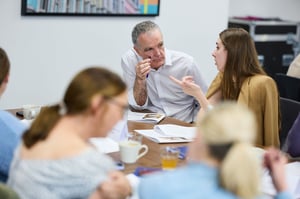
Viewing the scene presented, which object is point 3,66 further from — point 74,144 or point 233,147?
point 233,147

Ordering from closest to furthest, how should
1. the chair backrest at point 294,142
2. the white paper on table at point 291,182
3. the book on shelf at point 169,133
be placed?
the white paper on table at point 291,182, the chair backrest at point 294,142, the book on shelf at point 169,133

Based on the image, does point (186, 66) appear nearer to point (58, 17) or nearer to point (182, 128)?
point (182, 128)

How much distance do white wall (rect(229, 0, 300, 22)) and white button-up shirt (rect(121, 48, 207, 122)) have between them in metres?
2.51

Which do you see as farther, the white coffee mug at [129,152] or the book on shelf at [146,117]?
the book on shelf at [146,117]

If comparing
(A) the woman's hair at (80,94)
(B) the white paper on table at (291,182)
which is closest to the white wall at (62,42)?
(B) the white paper on table at (291,182)

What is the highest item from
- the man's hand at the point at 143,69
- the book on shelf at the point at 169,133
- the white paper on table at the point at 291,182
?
the man's hand at the point at 143,69

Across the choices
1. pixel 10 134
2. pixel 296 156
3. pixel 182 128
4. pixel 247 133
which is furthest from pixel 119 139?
pixel 247 133

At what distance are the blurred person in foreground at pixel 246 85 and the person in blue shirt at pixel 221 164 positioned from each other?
4.84 feet

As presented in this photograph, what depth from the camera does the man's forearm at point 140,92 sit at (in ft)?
11.1

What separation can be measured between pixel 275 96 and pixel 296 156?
39 cm

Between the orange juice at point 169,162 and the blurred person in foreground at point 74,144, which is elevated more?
the blurred person in foreground at point 74,144

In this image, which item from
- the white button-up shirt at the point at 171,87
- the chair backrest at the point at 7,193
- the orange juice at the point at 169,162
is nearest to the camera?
the chair backrest at the point at 7,193

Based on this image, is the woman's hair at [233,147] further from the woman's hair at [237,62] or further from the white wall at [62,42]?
the white wall at [62,42]

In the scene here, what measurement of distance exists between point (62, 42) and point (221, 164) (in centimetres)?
318
